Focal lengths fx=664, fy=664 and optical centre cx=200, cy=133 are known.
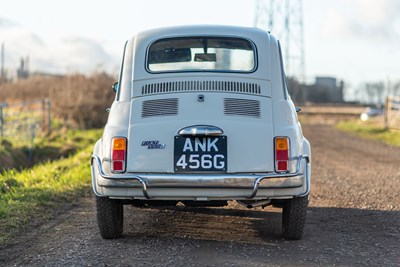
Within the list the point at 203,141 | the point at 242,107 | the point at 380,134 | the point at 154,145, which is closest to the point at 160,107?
the point at 154,145

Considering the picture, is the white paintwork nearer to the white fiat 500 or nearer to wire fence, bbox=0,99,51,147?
the white fiat 500

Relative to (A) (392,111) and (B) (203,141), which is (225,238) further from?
(A) (392,111)

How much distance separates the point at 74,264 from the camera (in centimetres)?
543

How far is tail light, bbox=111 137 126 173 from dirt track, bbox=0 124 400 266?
0.73 m

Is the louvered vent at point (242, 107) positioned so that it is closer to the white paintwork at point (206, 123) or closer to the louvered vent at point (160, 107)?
the white paintwork at point (206, 123)

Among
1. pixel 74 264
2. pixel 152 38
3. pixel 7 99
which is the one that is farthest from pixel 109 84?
pixel 74 264

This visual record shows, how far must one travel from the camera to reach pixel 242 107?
6281 mm

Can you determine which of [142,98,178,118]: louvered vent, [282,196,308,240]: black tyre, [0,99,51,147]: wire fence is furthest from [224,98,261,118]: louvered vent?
[0,99,51,147]: wire fence

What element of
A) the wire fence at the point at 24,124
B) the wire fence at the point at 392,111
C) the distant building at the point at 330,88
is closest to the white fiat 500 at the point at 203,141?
the wire fence at the point at 24,124

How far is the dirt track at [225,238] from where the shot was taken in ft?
18.5

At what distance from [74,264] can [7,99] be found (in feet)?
108

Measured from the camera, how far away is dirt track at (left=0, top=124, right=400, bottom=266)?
563 cm

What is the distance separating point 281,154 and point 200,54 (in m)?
1.64

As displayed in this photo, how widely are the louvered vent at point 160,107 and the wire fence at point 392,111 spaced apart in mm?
24747
